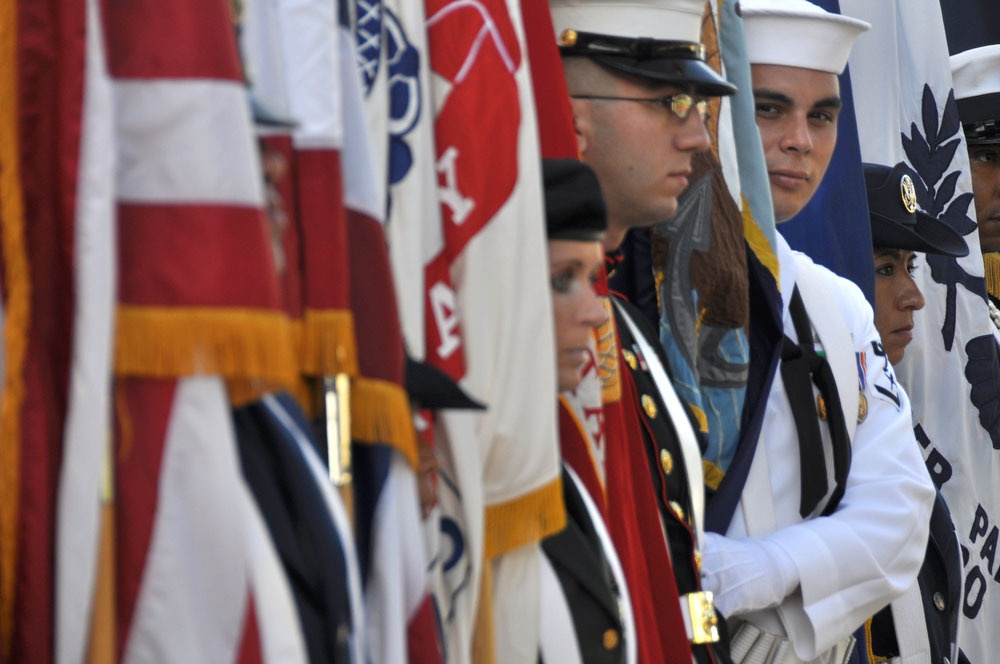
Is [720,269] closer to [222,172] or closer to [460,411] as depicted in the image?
[460,411]

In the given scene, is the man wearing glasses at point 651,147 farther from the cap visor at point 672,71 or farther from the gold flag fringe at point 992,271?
the gold flag fringe at point 992,271

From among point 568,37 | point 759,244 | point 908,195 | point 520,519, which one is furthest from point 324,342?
point 908,195

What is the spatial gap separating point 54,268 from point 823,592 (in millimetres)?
2444

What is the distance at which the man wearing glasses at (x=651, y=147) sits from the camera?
333 cm

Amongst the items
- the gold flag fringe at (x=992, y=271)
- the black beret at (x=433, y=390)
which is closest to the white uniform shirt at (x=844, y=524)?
the black beret at (x=433, y=390)

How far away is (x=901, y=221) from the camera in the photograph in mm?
5387

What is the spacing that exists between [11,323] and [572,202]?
1256 mm

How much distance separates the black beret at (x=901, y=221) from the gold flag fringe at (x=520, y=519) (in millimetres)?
3096

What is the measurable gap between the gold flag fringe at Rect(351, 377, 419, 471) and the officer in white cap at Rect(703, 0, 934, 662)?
165 cm

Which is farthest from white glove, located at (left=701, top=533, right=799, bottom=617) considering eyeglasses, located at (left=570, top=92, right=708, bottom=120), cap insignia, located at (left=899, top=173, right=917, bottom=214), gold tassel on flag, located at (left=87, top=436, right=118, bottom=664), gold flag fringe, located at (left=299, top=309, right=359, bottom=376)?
cap insignia, located at (left=899, top=173, right=917, bottom=214)

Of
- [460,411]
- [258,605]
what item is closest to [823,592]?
[460,411]

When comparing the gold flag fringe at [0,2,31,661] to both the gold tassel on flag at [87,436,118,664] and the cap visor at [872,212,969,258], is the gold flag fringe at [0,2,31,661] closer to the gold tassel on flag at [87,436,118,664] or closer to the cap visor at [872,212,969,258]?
the gold tassel on flag at [87,436,118,664]

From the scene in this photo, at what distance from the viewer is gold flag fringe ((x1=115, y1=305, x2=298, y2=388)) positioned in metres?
1.65

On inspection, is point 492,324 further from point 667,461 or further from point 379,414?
point 667,461
